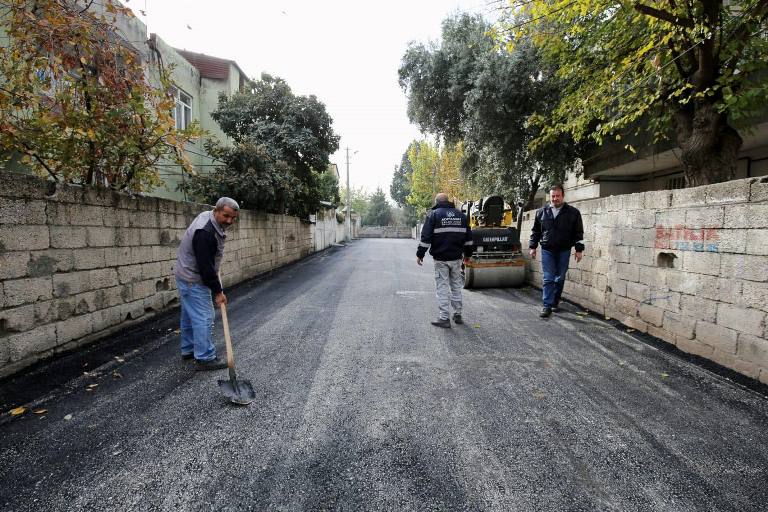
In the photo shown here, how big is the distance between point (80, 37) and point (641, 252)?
23.3ft

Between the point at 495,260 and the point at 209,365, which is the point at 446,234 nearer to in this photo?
the point at 495,260

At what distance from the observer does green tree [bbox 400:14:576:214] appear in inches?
392

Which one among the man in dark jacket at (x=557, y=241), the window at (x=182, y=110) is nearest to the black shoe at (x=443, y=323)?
the man in dark jacket at (x=557, y=241)

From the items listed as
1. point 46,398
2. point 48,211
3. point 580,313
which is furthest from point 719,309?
point 48,211

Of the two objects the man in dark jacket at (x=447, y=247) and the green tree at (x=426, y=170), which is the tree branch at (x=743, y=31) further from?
the green tree at (x=426, y=170)

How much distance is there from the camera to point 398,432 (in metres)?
2.48

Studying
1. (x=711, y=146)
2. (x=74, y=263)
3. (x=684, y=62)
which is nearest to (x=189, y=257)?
(x=74, y=263)

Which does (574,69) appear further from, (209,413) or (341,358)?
(209,413)

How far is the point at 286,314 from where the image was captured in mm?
5770

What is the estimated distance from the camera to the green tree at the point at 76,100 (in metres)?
3.72

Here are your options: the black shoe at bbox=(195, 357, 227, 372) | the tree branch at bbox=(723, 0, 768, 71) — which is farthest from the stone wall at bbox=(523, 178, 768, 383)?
the black shoe at bbox=(195, 357, 227, 372)

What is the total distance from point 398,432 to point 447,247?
307 cm

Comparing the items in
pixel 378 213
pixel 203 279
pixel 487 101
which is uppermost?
pixel 487 101

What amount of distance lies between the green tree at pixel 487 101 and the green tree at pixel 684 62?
8.52ft
